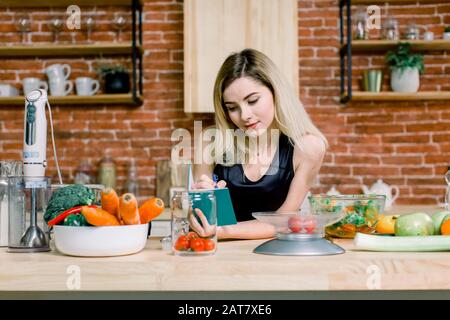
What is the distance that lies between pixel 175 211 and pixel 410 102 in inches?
109

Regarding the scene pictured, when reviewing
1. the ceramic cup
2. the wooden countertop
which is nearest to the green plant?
the ceramic cup

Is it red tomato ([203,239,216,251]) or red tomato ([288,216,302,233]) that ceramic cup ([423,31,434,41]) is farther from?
red tomato ([203,239,216,251])

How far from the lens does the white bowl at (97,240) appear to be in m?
1.31

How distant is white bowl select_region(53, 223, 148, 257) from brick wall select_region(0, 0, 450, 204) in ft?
7.89

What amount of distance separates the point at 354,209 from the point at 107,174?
7.76 feet

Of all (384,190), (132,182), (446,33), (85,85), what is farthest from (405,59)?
(85,85)

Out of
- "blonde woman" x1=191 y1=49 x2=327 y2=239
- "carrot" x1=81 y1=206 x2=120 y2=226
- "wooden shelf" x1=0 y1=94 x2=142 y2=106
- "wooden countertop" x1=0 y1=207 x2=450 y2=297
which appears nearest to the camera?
"wooden countertop" x1=0 y1=207 x2=450 y2=297

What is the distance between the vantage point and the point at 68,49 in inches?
143

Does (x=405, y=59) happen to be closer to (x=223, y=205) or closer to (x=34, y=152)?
(x=223, y=205)

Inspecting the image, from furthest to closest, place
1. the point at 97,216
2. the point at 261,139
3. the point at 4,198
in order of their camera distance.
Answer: the point at 261,139 → the point at 4,198 → the point at 97,216

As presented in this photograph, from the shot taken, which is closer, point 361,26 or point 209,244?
point 209,244

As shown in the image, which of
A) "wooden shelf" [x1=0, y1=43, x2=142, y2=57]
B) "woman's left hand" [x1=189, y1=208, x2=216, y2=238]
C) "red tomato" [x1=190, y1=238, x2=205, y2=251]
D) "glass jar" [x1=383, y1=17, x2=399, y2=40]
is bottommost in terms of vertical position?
"red tomato" [x1=190, y1=238, x2=205, y2=251]

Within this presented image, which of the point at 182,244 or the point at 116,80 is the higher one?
the point at 116,80

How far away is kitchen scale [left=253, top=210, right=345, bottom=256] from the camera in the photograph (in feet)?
4.34
